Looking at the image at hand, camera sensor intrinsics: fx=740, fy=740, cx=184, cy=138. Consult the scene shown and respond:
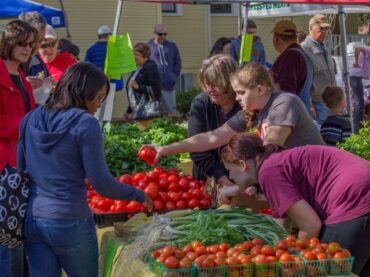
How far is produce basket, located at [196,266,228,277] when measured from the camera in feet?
11.4

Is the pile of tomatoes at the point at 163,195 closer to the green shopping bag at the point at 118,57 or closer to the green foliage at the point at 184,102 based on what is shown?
the green shopping bag at the point at 118,57

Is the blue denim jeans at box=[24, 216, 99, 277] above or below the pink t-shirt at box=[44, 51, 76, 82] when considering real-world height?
below

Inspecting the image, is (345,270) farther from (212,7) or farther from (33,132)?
(212,7)

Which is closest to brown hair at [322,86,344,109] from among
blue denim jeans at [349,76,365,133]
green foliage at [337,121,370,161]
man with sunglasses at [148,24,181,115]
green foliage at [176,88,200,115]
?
green foliage at [337,121,370,161]

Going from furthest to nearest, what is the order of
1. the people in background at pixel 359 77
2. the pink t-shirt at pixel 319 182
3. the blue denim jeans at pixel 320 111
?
the people in background at pixel 359 77 < the blue denim jeans at pixel 320 111 < the pink t-shirt at pixel 319 182

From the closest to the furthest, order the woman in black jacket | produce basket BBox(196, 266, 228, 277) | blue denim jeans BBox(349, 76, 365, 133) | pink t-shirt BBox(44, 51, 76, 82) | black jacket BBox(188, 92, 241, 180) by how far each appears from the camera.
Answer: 1. produce basket BBox(196, 266, 228, 277)
2. black jacket BBox(188, 92, 241, 180)
3. pink t-shirt BBox(44, 51, 76, 82)
4. the woman in black jacket
5. blue denim jeans BBox(349, 76, 365, 133)

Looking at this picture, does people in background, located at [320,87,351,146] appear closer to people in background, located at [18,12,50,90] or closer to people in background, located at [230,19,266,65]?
people in background, located at [18,12,50,90]

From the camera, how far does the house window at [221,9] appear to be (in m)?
21.0

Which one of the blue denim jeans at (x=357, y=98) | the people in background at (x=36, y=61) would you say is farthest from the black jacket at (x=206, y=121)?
the blue denim jeans at (x=357, y=98)

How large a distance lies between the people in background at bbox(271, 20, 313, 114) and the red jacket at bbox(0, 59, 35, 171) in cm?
321

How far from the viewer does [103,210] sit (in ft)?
16.3

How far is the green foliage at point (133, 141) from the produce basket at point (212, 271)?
3563 millimetres

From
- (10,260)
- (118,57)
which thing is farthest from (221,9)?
(10,260)

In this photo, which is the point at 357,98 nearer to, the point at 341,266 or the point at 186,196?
the point at 186,196
